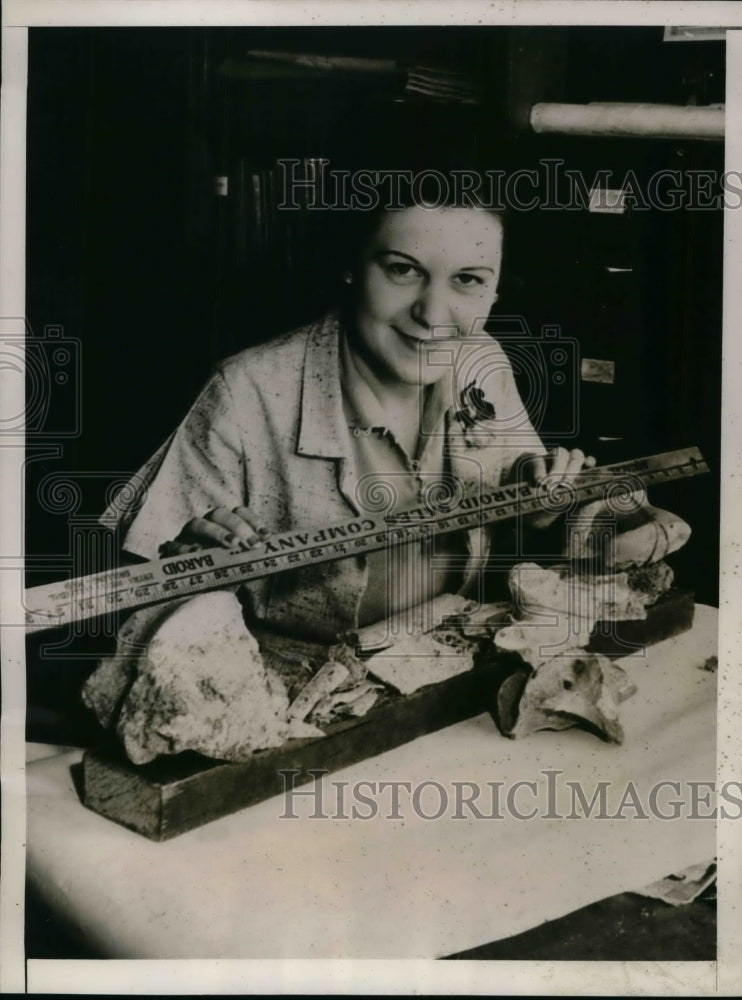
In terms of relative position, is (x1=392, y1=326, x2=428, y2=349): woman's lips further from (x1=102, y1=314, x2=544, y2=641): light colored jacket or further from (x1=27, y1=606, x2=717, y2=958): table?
(x1=27, y1=606, x2=717, y2=958): table

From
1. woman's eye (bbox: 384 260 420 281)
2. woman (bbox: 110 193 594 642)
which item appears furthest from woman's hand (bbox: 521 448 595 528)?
woman's eye (bbox: 384 260 420 281)

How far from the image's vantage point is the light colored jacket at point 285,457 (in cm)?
150

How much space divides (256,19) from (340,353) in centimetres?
46

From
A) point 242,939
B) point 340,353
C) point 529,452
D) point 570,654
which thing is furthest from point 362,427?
point 242,939


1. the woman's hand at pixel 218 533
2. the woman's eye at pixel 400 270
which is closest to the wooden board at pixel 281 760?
the woman's hand at pixel 218 533

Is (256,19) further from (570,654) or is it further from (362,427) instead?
(570,654)

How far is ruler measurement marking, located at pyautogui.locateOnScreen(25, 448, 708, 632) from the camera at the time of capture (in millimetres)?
1490

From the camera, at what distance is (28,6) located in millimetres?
1534

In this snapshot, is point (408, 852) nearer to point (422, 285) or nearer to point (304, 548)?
point (304, 548)

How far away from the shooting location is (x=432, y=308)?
1.51 meters

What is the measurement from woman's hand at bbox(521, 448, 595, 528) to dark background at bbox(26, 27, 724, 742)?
0.03 meters

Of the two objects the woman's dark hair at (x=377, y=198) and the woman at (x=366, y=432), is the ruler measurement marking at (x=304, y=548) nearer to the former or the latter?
the woman at (x=366, y=432)

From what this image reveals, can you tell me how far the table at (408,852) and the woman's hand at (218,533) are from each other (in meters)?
0.32

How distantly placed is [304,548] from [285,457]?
0.12m
